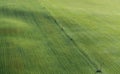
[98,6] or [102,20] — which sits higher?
[102,20]

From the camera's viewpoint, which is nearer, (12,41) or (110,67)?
(110,67)

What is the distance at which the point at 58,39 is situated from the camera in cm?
2452


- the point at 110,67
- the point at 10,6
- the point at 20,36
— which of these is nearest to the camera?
the point at 110,67

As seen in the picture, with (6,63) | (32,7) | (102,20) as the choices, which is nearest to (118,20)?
(102,20)

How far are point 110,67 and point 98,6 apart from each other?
23.5 m

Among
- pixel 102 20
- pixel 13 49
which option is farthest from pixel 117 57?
pixel 102 20

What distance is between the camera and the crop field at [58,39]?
19.0m

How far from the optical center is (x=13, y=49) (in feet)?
71.0

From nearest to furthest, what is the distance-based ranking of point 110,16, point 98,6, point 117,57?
point 117,57, point 110,16, point 98,6

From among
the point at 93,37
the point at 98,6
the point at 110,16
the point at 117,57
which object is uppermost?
the point at 117,57

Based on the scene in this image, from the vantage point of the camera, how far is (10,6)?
37000mm

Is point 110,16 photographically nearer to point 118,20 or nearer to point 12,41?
point 118,20

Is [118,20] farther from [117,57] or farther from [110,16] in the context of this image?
[117,57]

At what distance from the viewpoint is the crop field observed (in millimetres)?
19000
